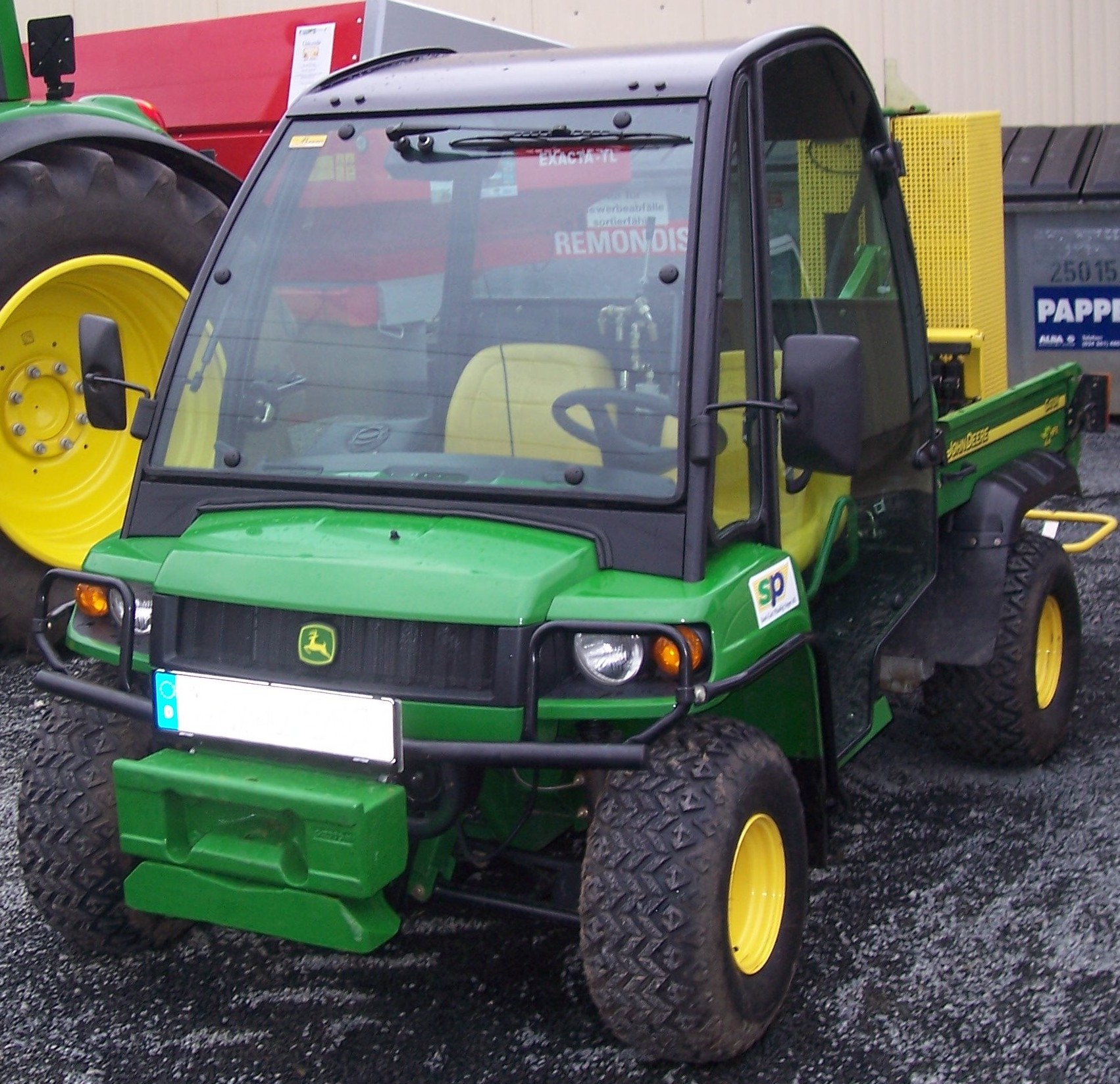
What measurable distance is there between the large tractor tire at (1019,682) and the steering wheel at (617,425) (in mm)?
1499

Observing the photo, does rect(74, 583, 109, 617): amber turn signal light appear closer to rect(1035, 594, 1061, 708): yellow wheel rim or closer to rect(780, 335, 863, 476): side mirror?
rect(780, 335, 863, 476): side mirror

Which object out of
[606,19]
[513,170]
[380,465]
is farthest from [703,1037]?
[606,19]

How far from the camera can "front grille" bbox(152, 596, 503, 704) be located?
8.94 ft

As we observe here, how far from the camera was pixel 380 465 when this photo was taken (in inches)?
122

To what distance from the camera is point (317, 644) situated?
281 centimetres

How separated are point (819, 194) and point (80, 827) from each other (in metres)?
2.05

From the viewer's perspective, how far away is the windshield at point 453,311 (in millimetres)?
2949

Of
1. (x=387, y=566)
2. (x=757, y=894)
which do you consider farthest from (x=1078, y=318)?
(x=387, y=566)

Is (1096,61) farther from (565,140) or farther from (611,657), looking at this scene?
(611,657)

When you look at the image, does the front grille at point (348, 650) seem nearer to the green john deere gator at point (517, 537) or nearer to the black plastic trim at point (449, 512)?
the green john deere gator at point (517, 537)

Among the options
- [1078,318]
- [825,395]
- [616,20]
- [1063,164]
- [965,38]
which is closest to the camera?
[825,395]

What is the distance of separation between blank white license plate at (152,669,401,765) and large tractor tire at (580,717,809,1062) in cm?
42

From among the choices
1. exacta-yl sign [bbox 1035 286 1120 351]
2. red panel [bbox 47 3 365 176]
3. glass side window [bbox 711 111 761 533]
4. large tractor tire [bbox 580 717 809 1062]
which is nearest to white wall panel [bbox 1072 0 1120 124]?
exacta-yl sign [bbox 1035 286 1120 351]

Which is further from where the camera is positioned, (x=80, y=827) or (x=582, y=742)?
(x=80, y=827)
